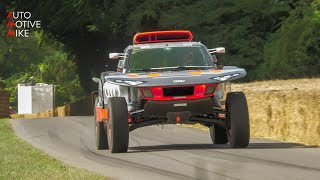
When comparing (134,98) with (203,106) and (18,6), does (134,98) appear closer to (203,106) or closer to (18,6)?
(203,106)

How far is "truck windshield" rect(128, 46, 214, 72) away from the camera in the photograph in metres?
15.9

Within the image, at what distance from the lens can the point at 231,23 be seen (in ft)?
118

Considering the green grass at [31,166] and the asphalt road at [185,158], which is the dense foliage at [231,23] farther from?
the green grass at [31,166]

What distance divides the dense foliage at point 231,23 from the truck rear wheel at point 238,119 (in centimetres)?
1596

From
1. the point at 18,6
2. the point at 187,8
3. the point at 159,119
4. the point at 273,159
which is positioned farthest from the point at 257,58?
the point at 273,159

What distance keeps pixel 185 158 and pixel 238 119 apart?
1.92 meters

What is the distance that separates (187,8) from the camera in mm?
35062

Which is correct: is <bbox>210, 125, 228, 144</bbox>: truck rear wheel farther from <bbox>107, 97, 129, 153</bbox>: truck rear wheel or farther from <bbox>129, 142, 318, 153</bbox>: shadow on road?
<bbox>107, 97, 129, 153</bbox>: truck rear wheel

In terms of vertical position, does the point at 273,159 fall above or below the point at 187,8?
below

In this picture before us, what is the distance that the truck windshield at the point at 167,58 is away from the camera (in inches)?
626

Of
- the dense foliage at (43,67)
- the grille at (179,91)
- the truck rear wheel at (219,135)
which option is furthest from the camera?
the dense foliage at (43,67)

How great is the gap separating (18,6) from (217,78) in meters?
30.7

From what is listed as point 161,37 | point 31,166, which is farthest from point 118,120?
point 161,37

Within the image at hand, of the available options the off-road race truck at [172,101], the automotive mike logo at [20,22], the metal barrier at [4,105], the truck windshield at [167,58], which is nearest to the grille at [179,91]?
the off-road race truck at [172,101]
